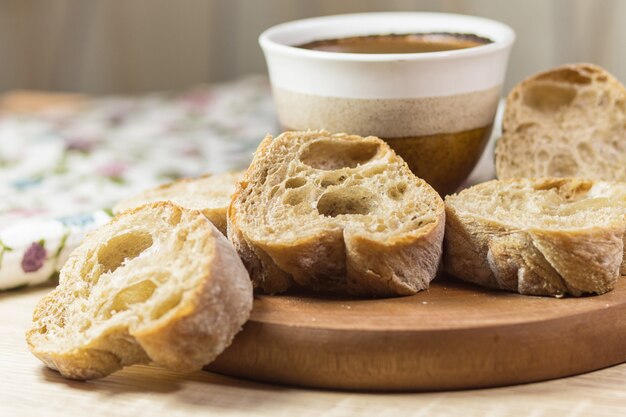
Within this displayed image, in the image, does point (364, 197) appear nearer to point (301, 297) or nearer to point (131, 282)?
point (301, 297)

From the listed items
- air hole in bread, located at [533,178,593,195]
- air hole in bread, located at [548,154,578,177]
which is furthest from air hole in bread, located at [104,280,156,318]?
air hole in bread, located at [548,154,578,177]

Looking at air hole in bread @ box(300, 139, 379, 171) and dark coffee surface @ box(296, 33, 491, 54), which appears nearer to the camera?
air hole in bread @ box(300, 139, 379, 171)

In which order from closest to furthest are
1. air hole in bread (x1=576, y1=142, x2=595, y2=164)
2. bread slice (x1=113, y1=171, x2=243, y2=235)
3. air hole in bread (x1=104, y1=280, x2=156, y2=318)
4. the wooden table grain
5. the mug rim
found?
the wooden table grain, air hole in bread (x1=104, y1=280, x2=156, y2=318), bread slice (x1=113, y1=171, x2=243, y2=235), the mug rim, air hole in bread (x1=576, y1=142, x2=595, y2=164)

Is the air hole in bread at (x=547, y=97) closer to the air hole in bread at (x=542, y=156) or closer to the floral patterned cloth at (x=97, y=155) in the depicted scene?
the air hole in bread at (x=542, y=156)

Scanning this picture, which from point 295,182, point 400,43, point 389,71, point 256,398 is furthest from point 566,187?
point 256,398

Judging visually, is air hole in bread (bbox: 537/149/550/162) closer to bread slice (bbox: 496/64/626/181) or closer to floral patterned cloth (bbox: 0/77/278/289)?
bread slice (bbox: 496/64/626/181)

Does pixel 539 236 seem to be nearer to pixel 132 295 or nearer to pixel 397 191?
pixel 397 191
